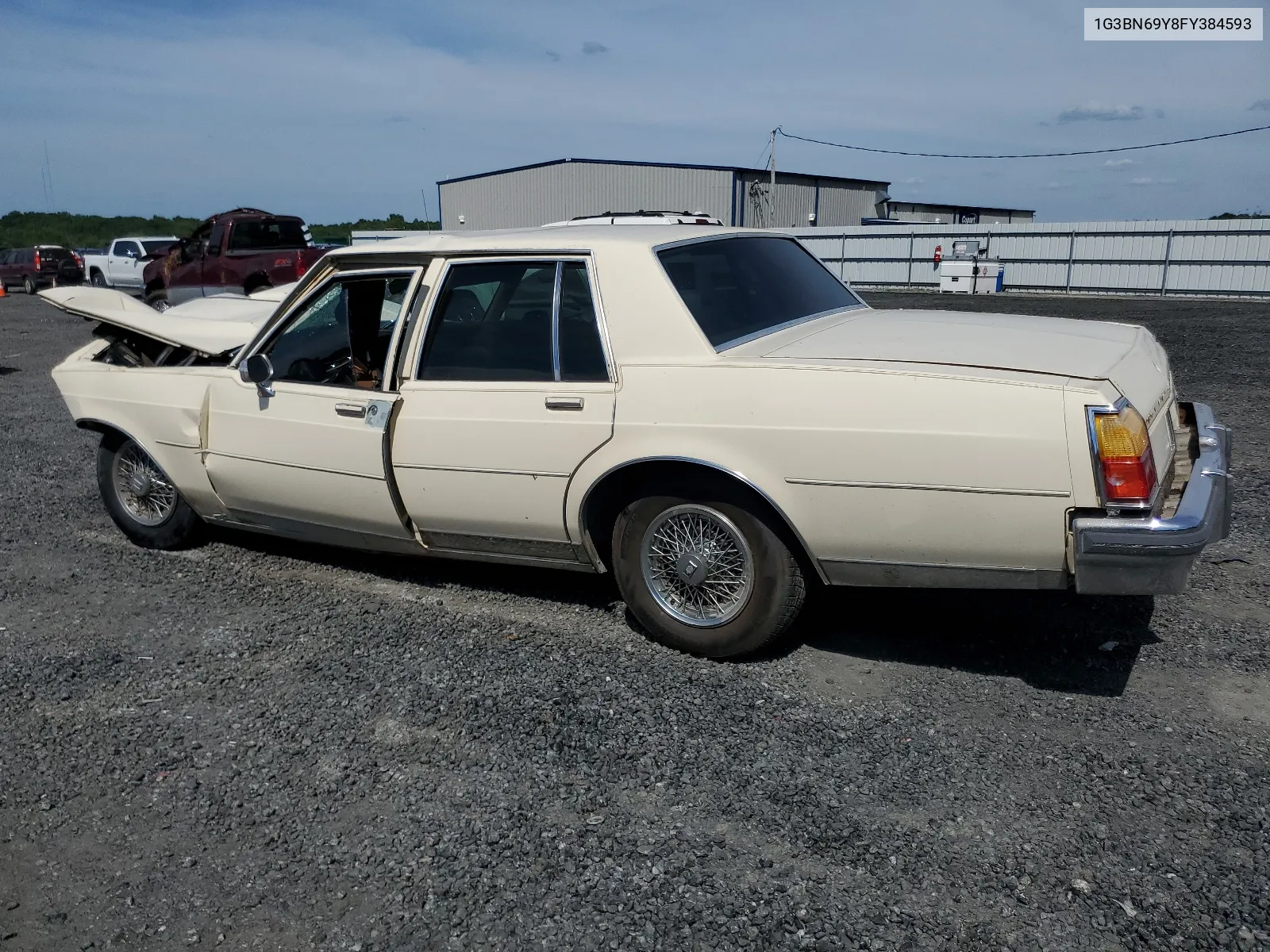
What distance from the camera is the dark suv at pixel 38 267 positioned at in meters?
29.9

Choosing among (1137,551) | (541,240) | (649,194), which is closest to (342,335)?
(541,240)

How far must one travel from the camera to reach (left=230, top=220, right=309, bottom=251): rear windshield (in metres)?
17.8

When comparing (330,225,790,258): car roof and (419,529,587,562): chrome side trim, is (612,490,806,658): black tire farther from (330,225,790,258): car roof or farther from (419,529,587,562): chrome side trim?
(330,225,790,258): car roof

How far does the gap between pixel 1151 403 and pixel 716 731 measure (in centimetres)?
190

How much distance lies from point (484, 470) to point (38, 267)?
31.2 meters

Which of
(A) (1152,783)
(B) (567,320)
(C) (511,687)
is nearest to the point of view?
(A) (1152,783)

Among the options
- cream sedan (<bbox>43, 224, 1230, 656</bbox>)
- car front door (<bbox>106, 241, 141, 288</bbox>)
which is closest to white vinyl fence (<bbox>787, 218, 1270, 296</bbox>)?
car front door (<bbox>106, 241, 141, 288</bbox>)

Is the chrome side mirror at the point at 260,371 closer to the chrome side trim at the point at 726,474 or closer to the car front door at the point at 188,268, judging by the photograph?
the chrome side trim at the point at 726,474

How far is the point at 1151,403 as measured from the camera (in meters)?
3.57

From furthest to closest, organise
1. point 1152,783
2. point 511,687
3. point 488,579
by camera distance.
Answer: point 488,579 < point 511,687 < point 1152,783

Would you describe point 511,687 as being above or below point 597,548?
below

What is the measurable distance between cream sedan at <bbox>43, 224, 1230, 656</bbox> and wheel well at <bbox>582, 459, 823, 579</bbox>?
10 mm

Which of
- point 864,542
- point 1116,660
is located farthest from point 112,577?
point 1116,660

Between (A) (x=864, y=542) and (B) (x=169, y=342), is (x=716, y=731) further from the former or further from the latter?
(B) (x=169, y=342)
